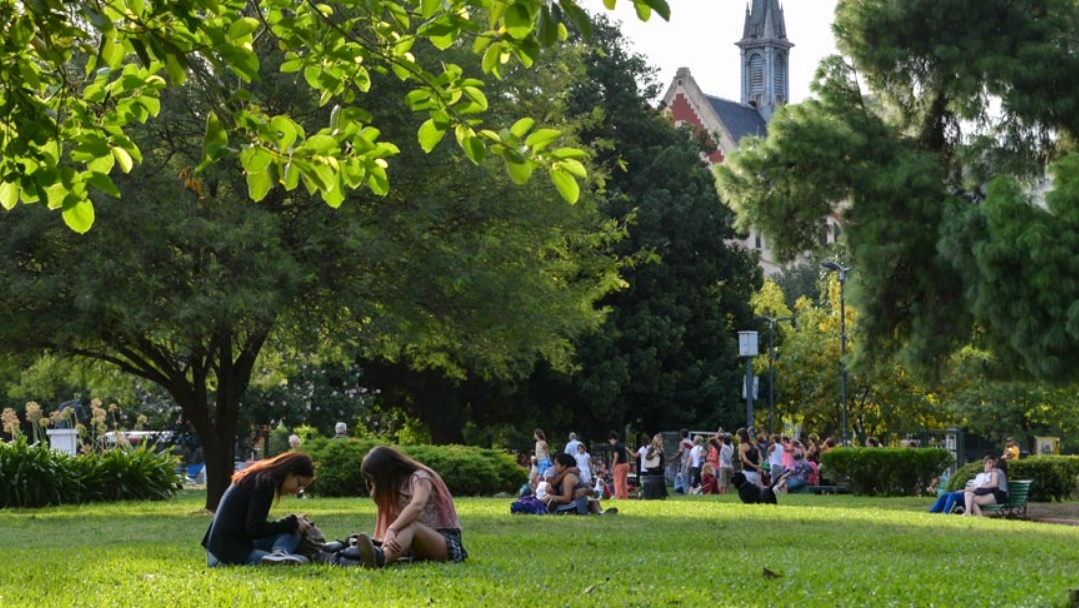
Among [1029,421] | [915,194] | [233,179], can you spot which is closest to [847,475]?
[915,194]

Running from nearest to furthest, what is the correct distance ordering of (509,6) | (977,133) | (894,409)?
(509,6) < (977,133) < (894,409)

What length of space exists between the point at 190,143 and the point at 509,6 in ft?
60.7

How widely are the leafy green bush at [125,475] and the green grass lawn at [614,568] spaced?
794 centimetres

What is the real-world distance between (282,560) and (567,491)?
988 centimetres

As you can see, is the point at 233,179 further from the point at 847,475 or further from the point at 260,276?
the point at 847,475

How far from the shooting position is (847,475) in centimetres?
3400

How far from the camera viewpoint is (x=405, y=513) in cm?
A: 1205

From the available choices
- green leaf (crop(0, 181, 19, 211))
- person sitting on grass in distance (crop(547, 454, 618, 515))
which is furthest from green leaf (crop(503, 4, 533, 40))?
person sitting on grass in distance (crop(547, 454, 618, 515))

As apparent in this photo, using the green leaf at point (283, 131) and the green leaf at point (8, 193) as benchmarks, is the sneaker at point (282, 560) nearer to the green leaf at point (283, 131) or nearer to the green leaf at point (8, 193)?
the green leaf at point (8, 193)

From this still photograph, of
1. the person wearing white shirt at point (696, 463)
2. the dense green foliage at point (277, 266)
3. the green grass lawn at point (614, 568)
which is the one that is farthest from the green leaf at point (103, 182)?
the person wearing white shirt at point (696, 463)

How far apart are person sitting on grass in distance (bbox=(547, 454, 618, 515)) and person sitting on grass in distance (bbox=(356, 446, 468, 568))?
901cm

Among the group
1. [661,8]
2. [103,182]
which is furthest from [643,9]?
[103,182]

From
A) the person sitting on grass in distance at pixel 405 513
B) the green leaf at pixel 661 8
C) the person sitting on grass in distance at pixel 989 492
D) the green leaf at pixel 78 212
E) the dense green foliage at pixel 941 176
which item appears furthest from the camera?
the person sitting on grass in distance at pixel 989 492

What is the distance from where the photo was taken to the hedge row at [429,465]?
32.0 metres
